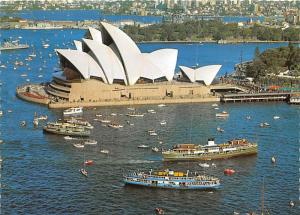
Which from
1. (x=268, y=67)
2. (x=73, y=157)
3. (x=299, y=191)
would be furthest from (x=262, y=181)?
(x=268, y=67)

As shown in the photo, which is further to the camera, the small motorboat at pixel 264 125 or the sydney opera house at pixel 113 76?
the sydney opera house at pixel 113 76

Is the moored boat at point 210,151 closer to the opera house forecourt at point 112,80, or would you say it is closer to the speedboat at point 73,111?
the speedboat at point 73,111

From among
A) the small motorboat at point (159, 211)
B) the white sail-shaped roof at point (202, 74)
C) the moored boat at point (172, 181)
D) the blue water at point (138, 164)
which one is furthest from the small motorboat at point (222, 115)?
the small motorboat at point (159, 211)

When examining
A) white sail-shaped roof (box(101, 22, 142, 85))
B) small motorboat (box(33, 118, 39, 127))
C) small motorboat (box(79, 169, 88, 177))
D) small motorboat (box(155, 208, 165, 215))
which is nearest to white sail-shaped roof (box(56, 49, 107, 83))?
white sail-shaped roof (box(101, 22, 142, 85))

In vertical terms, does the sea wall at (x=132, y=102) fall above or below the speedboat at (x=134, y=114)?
above

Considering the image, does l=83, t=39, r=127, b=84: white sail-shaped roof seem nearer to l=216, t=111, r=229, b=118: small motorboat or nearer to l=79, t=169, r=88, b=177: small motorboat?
l=216, t=111, r=229, b=118: small motorboat

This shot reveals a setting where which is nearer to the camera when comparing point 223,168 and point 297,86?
point 223,168

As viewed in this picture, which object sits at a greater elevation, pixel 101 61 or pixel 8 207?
pixel 101 61

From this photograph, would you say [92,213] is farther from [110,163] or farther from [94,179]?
[110,163]
